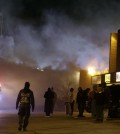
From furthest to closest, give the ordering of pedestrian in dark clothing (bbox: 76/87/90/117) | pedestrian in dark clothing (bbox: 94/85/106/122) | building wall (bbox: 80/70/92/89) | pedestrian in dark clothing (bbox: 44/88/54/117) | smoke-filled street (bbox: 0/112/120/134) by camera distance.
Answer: building wall (bbox: 80/70/92/89)
pedestrian in dark clothing (bbox: 44/88/54/117)
pedestrian in dark clothing (bbox: 76/87/90/117)
pedestrian in dark clothing (bbox: 94/85/106/122)
smoke-filled street (bbox: 0/112/120/134)

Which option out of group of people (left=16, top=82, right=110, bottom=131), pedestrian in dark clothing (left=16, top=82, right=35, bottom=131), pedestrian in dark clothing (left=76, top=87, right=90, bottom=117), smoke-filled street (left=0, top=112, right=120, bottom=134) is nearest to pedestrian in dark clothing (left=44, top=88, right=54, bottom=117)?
group of people (left=16, top=82, right=110, bottom=131)

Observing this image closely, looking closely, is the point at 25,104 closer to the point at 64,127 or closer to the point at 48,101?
the point at 64,127

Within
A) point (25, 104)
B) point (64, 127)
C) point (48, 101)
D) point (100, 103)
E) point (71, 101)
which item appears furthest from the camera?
point (71, 101)

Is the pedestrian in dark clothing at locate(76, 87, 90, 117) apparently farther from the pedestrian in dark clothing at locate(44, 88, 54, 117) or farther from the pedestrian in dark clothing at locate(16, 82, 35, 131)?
the pedestrian in dark clothing at locate(16, 82, 35, 131)

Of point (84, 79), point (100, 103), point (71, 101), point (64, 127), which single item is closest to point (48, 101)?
point (71, 101)

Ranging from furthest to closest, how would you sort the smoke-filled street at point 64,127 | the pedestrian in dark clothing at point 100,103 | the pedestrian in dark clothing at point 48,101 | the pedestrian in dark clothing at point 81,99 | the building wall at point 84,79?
the building wall at point 84,79 < the pedestrian in dark clothing at point 48,101 < the pedestrian in dark clothing at point 81,99 < the pedestrian in dark clothing at point 100,103 < the smoke-filled street at point 64,127

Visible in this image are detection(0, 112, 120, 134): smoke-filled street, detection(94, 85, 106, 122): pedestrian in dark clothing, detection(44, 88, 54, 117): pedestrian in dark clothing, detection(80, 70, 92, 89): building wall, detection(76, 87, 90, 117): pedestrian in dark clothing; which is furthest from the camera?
detection(80, 70, 92, 89): building wall

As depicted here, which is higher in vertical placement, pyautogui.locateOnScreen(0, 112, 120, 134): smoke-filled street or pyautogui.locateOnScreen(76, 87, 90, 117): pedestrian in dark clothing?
pyautogui.locateOnScreen(76, 87, 90, 117): pedestrian in dark clothing

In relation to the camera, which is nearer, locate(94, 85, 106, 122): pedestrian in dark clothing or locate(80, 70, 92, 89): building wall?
locate(94, 85, 106, 122): pedestrian in dark clothing

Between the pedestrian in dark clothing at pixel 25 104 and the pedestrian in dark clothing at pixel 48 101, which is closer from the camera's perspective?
the pedestrian in dark clothing at pixel 25 104

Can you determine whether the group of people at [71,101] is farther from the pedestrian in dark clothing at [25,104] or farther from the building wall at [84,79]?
the building wall at [84,79]

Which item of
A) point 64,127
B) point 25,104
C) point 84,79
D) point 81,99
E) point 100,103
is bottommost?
point 64,127

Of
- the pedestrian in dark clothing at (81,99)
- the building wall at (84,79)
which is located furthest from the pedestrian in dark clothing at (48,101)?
the building wall at (84,79)

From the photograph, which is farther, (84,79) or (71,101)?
(84,79)
